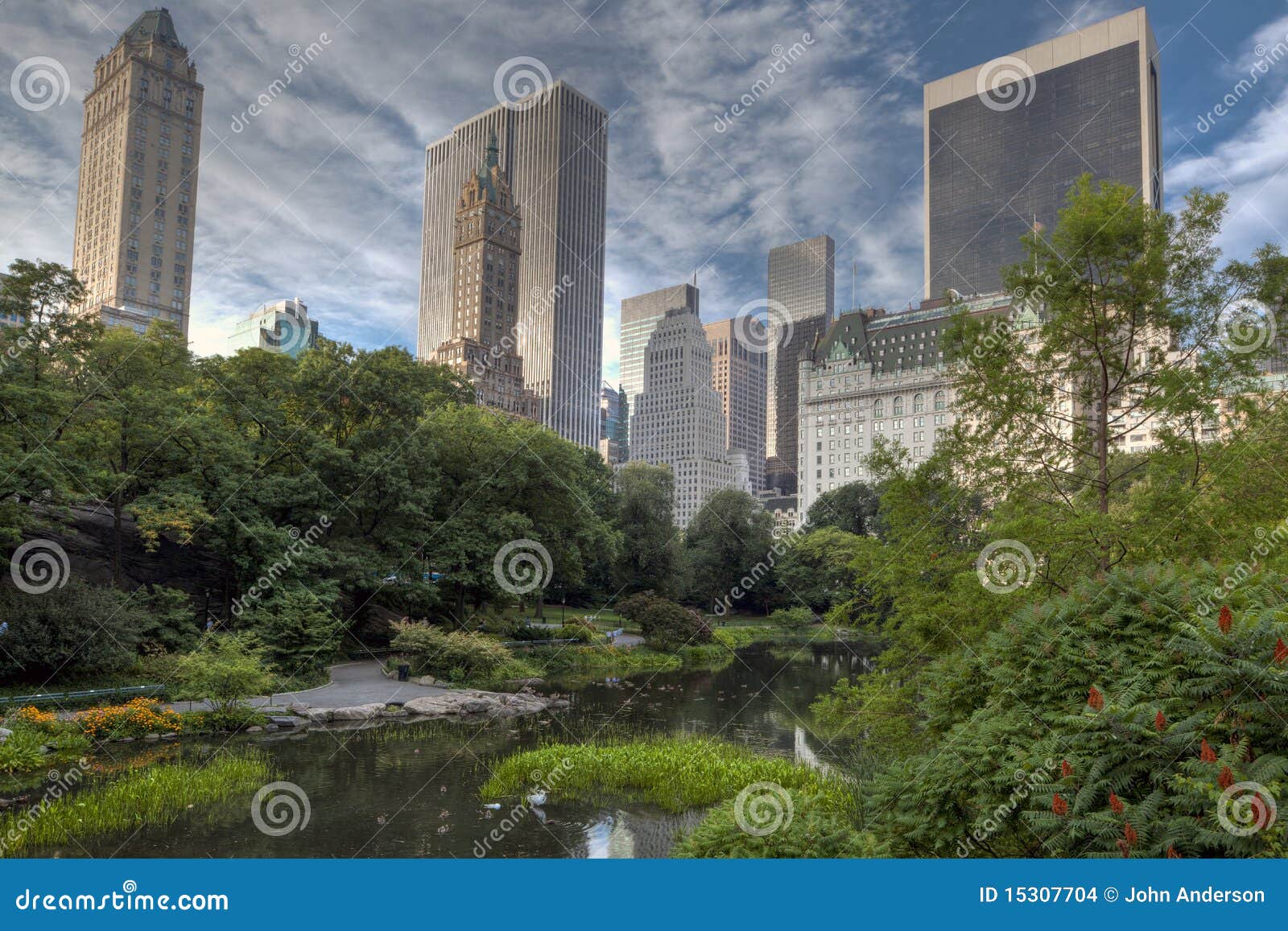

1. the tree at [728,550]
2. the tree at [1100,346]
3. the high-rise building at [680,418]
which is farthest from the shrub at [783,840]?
the high-rise building at [680,418]

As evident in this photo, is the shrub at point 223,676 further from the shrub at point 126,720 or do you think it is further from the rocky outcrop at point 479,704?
the rocky outcrop at point 479,704

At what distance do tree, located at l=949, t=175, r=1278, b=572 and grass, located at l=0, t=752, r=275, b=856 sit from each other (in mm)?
12318

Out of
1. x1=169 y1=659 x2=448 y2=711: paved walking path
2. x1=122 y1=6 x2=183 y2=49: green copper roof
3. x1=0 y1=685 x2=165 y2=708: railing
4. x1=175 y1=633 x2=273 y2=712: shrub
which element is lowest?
x1=169 y1=659 x2=448 y2=711: paved walking path

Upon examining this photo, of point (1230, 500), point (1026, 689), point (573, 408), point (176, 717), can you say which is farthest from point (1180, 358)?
point (573, 408)

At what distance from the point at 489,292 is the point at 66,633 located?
108 meters

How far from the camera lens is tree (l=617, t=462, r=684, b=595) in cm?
4425

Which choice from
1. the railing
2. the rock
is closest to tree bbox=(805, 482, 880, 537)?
the rock

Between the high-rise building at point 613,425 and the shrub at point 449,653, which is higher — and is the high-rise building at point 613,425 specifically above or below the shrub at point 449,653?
above

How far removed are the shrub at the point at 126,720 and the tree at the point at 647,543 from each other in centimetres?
2860

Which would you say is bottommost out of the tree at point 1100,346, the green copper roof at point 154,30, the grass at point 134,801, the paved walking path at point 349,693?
the paved walking path at point 349,693

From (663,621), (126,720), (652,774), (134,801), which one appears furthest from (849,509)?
(134,801)

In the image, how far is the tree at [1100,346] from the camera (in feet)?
35.4

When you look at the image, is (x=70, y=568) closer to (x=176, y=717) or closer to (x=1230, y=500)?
(x=176, y=717)

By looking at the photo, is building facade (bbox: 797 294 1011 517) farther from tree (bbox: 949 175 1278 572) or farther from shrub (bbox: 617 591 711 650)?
tree (bbox: 949 175 1278 572)
